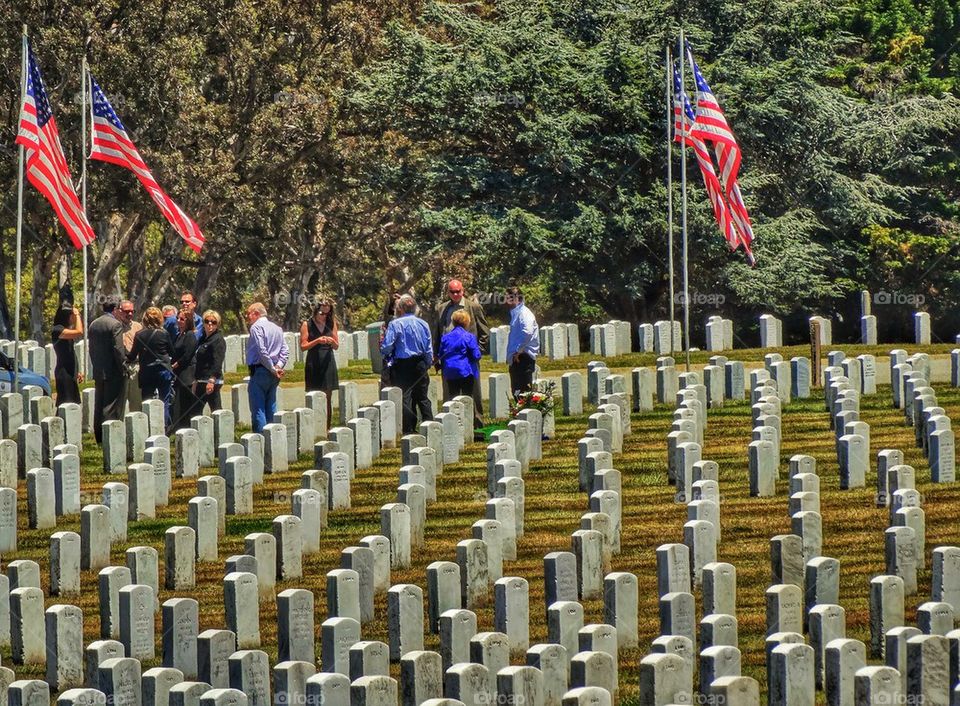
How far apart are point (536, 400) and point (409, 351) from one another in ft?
4.77

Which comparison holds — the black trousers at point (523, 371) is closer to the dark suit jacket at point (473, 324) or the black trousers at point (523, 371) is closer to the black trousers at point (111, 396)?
the dark suit jacket at point (473, 324)

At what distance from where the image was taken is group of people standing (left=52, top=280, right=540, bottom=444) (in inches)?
832

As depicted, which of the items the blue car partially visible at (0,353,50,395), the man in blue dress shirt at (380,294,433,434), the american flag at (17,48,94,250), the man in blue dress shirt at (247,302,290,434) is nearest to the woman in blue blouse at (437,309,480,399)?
the man in blue dress shirt at (380,294,433,434)

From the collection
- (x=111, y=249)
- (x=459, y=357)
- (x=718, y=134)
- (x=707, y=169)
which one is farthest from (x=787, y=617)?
(x=111, y=249)

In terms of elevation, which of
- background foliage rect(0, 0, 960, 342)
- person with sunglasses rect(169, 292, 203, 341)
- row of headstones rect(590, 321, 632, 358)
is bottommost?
row of headstones rect(590, 321, 632, 358)

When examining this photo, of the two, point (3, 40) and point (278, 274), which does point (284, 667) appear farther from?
point (278, 274)

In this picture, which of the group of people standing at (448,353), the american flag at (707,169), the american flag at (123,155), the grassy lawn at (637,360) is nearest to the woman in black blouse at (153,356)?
the group of people standing at (448,353)

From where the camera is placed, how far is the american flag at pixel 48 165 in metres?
24.2

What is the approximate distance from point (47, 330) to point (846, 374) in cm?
4187

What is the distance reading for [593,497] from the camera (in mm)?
15398

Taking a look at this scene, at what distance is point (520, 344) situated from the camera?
22172mm

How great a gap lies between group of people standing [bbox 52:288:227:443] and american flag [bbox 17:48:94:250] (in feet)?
6.35

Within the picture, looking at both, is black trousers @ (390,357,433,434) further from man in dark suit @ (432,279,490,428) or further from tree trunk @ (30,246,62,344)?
tree trunk @ (30,246,62,344)

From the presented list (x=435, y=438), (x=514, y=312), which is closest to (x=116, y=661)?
(x=435, y=438)
